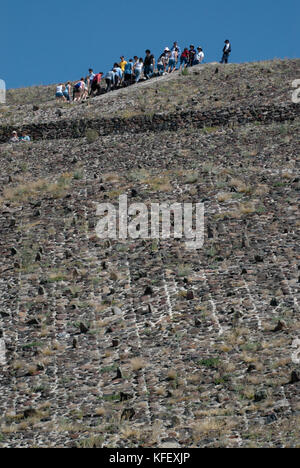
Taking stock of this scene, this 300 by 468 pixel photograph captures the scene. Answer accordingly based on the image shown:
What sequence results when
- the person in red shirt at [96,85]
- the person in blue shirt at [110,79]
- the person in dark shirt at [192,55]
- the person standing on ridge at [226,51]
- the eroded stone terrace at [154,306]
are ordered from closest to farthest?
1. the eroded stone terrace at [154,306]
2. the person in red shirt at [96,85]
3. the person in blue shirt at [110,79]
4. the person standing on ridge at [226,51]
5. the person in dark shirt at [192,55]

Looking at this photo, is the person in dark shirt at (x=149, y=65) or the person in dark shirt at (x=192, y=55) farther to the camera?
the person in dark shirt at (x=192, y=55)

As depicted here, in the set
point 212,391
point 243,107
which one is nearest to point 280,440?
point 212,391

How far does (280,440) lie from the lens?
1661cm

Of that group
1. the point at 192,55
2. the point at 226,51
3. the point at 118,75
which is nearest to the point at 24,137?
the point at 118,75

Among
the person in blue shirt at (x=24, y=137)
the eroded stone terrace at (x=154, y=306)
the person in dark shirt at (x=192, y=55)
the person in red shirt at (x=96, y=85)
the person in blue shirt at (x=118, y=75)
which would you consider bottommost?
the eroded stone terrace at (x=154, y=306)

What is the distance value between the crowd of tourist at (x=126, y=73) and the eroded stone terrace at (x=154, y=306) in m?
11.6

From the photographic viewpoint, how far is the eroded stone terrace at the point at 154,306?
60.7 feet

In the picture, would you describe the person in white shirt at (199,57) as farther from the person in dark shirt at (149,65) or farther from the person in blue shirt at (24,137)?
the person in blue shirt at (24,137)

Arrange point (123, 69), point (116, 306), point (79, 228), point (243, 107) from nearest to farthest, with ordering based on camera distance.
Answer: point (116, 306) → point (79, 228) → point (243, 107) → point (123, 69)

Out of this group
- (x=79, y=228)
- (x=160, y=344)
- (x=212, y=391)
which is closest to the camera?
(x=212, y=391)

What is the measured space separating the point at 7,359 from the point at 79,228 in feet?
25.6

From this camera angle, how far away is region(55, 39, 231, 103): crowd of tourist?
47500 millimetres

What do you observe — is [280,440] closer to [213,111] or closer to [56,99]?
[213,111]

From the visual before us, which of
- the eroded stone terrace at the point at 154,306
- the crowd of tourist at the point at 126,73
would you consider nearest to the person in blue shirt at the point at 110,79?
the crowd of tourist at the point at 126,73
